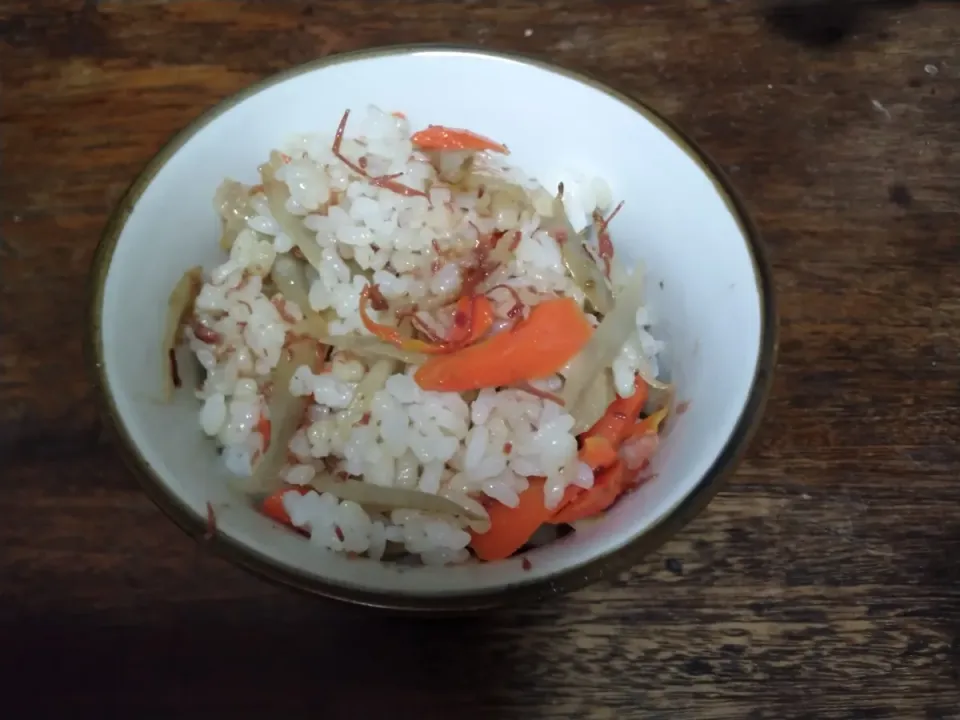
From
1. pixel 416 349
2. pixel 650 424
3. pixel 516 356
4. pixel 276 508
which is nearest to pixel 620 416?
pixel 650 424

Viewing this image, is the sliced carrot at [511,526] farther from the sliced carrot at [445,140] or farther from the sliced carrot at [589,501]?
the sliced carrot at [445,140]

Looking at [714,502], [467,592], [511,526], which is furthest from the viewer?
[714,502]

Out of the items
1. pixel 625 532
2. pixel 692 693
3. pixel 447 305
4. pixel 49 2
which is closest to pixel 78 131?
pixel 49 2

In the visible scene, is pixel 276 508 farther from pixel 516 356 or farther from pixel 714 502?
pixel 714 502

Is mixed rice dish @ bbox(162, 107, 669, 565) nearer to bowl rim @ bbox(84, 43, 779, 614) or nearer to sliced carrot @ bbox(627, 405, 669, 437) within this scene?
sliced carrot @ bbox(627, 405, 669, 437)

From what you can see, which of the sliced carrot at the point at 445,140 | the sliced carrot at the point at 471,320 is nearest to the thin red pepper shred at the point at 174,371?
the sliced carrot at the point at 471,320

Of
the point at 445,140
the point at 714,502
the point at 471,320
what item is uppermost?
the point at 445,140
